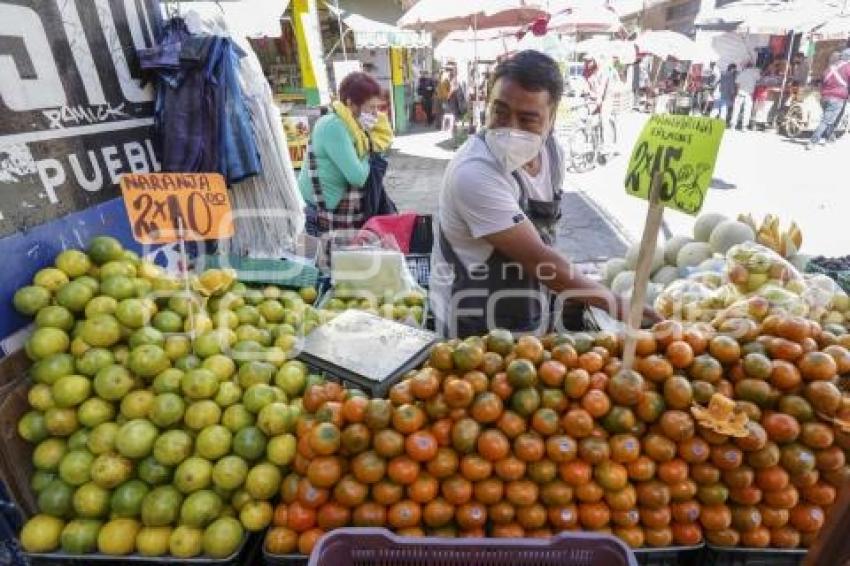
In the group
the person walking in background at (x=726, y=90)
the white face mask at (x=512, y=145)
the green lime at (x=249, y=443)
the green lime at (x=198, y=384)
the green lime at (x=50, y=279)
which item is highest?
the white face mask at (x=512, y=145)

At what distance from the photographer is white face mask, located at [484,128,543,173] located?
2.08 m

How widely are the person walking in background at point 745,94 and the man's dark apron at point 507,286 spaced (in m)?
16.9

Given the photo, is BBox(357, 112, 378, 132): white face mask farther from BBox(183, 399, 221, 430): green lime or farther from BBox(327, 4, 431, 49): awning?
BBox(327, 4, 431, 49): awning

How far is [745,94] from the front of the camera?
15555 millimetres

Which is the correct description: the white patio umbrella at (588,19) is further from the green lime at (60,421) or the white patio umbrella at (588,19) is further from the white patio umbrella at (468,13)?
the green lime at (60,421)

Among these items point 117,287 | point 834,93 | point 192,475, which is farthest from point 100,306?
point 834,93

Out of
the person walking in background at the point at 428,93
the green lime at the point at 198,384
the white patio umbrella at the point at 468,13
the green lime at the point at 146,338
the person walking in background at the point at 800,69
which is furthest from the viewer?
the person walking in background at the point at 428,93

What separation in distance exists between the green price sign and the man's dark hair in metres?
0.43

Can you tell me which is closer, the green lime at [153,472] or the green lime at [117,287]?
the green lime at [153,472]

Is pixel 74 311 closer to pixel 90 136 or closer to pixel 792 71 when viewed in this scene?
pixel 90 136

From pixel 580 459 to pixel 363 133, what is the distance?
3.23m

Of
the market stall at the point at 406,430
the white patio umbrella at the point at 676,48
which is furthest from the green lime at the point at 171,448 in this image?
the white patio umbrella at the point at 676,48

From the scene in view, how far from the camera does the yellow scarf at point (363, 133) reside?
3916mm

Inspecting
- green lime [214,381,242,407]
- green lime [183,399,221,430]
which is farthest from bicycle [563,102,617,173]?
green lime [183,399,221,430]
